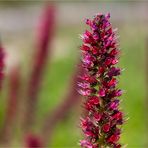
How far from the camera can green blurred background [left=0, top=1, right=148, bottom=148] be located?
1285 centimetres

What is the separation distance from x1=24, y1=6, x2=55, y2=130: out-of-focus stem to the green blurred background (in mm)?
369

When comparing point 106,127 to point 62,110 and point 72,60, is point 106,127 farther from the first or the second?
point 72,60

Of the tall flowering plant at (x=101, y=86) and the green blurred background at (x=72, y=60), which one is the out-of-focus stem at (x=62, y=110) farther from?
the tall flowering plant at (x=101, y=86)

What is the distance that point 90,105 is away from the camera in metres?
3.56

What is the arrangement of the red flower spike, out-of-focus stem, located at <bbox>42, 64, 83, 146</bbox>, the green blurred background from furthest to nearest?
the green blurred background, out-of-focus stem, located at <bbox>42, 64, 83, 146</bbox>, the red flower spike

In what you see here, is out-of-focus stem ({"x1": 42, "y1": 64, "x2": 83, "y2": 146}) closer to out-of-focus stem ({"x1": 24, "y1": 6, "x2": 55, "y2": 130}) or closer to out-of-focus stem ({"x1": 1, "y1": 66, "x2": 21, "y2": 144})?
out-of-focus stem ({"x1": 24, "y1": 6, "x2": 55, "y2": 130})

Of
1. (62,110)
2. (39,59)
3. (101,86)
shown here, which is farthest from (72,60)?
(101,86)

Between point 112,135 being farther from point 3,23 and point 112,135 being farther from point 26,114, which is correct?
Result: point 3,23

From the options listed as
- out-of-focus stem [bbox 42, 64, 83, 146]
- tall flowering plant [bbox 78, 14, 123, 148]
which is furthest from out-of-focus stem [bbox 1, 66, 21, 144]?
tall flowering plant [bbox 78, 14, 123, 148]

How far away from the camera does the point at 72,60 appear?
70.8ft

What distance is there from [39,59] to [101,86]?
17.7ft

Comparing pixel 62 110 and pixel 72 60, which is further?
pixel 72 60

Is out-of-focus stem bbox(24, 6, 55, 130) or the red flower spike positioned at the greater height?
out-of-focus stem bbox(24, 6, 55, 130)

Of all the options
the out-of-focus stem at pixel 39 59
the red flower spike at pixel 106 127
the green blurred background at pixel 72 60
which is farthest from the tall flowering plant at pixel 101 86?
the out-of-focus stem at pixel 39 59
